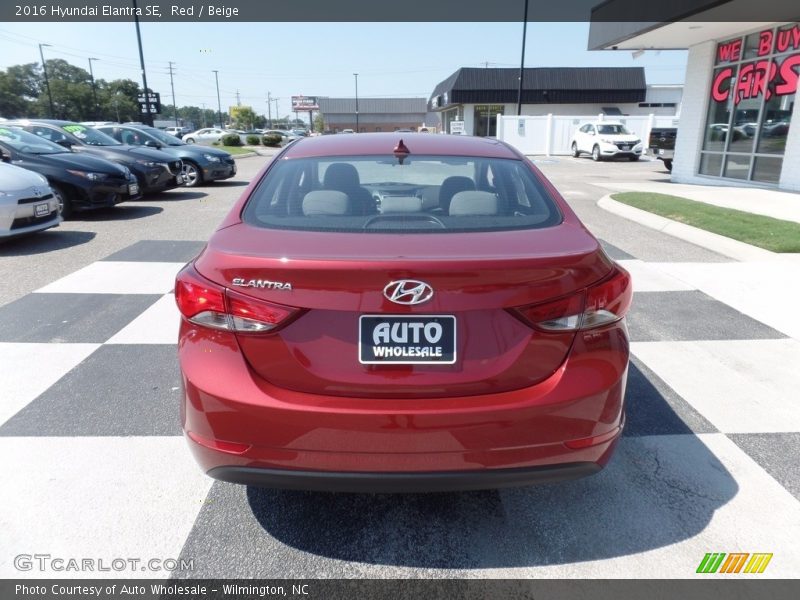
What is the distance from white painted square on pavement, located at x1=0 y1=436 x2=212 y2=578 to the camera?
2246 mm

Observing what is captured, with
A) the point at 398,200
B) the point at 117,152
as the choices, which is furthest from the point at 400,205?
the point at 117,152

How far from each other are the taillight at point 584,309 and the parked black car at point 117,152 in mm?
11153

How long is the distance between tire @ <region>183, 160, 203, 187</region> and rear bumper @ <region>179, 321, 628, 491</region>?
13.2 metres

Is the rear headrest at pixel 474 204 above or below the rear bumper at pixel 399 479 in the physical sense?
above

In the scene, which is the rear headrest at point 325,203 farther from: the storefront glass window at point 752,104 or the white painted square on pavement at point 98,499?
the storefront glass window at point 752,104

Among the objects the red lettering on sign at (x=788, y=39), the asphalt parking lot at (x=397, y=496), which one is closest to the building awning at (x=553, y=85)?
the red lettering on sign at (x=788, y=39)

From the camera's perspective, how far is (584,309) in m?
2.00

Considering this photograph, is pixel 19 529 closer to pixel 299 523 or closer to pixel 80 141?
pixel 299 523

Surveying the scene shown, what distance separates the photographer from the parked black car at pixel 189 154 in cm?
1409

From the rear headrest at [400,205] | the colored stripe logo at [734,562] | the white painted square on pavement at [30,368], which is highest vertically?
the rear headrest at [400,205]

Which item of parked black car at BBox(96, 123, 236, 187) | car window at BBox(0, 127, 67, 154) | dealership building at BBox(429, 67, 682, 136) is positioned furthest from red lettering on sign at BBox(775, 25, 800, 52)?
dealership building at BBox(429, 67, 682, 136)

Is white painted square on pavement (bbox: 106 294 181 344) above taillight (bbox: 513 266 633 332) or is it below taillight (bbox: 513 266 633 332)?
below

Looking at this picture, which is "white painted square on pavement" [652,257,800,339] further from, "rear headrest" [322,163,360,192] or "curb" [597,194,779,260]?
"rear headrest" [322,163,360,192]

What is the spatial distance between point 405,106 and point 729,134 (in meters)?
85.3
